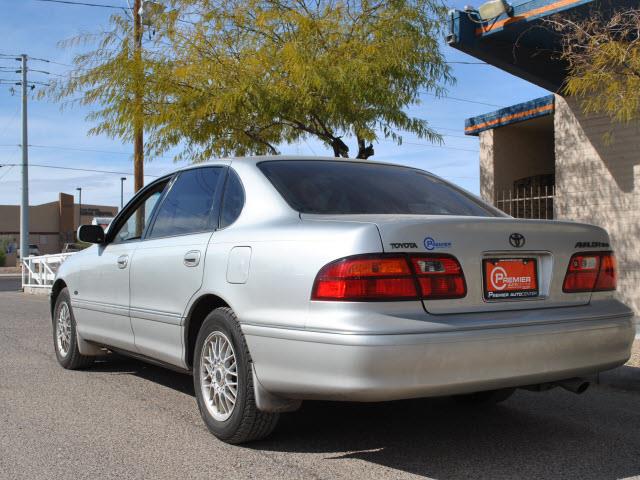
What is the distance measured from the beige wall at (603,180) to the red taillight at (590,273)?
6232mm

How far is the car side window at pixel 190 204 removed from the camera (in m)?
4.78

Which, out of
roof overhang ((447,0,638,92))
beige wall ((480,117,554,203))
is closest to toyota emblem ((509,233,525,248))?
roof overhang ((447,0,638,92))

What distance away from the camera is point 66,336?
6.71 meters

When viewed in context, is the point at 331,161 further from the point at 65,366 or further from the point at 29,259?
the point at 29,259

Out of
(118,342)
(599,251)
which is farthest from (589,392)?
(118,342)

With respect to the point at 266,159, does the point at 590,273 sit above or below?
below

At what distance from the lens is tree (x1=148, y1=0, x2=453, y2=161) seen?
36.3 ft

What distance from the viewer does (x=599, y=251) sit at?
4.25 metres

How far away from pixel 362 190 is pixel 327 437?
1.49 metres

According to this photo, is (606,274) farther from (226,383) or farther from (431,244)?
(226,383)

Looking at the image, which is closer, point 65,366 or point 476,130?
point 65,366

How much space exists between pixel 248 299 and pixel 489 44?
7.06 metres

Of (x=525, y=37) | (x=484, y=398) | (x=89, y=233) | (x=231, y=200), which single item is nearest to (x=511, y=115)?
(x=525, y=37)

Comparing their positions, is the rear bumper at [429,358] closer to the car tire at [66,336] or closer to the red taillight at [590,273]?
the red taillight at [590,273]
